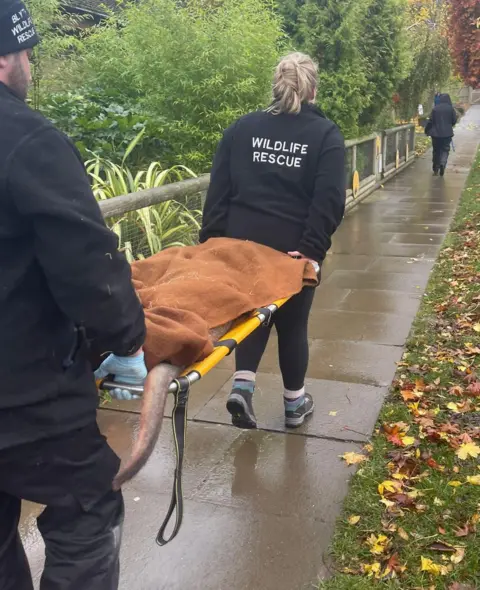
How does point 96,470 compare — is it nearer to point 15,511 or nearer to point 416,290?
point 15,511

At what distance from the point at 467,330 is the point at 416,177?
405 inches

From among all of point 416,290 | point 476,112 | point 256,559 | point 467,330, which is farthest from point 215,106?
point 476,112

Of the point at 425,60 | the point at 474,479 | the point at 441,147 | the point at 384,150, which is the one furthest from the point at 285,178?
the point at 425,60

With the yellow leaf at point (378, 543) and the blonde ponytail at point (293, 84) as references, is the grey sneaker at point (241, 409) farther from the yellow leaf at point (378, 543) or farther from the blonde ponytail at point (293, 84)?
the blonde ponytail at point (293, 84)

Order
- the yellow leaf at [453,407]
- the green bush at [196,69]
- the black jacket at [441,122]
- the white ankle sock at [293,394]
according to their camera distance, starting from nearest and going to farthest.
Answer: the white ankle sock at [293,394], the yellow leaf at [453,407], the green bush at [196,69], the black jacket at [441,122]

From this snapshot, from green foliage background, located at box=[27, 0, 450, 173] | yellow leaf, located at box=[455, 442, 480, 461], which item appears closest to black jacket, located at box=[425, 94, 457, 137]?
green foliage background, located at box=[27, 0, 450, 173]

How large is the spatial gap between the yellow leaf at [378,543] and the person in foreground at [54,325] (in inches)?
50.3

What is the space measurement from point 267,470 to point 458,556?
1054mm

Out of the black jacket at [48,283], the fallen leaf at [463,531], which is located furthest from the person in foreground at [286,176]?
the black jacket at [48,283]

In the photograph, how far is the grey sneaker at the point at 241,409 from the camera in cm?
358

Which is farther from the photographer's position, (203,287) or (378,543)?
(378,543)

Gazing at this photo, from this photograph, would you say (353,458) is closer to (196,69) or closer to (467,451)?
(467,451)

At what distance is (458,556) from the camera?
273 centimetres

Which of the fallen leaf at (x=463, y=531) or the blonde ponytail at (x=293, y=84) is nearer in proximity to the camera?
the fallen leaf at (x=463, y=531)
